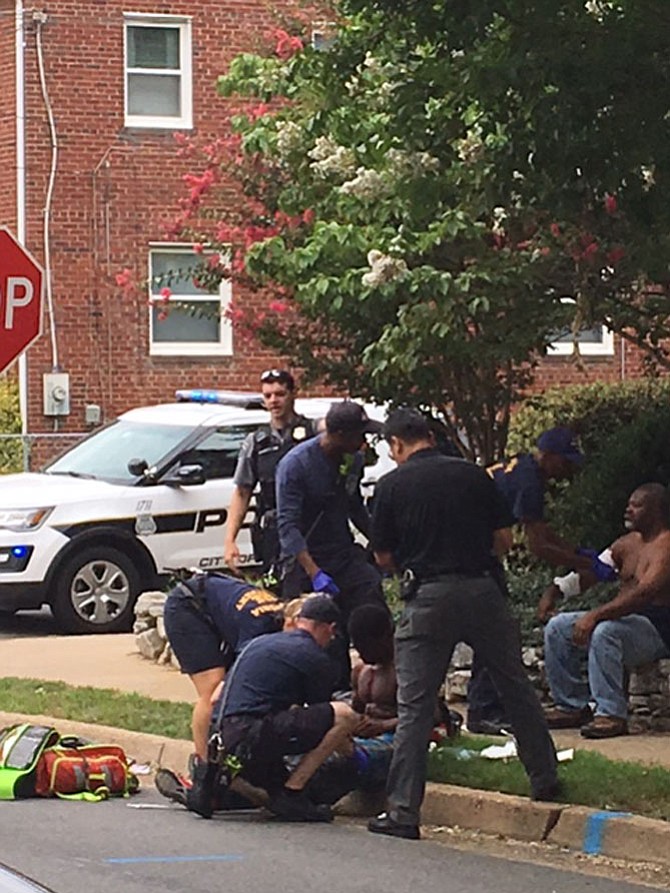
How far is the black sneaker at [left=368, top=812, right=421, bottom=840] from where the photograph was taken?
9.35 meters

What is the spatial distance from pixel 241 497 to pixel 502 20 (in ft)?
11.4

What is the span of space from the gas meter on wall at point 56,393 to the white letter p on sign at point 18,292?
13209 millimetres

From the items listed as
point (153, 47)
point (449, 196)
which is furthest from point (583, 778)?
point (153, 47)

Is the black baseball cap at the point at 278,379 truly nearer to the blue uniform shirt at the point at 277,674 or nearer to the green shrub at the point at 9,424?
the blue uniform shirt at the point at 277,674

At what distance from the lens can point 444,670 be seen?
372 inches

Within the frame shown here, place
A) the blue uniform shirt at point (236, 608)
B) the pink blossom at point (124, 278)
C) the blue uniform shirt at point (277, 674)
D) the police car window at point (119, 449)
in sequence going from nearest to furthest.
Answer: the blue uniform shirt at point (277, 674), the blue uniform shirt at point (236, 608), the police car window at point (119, 449), the pink blossom at point (124, 278)

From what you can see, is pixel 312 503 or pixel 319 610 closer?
pixel 319 610

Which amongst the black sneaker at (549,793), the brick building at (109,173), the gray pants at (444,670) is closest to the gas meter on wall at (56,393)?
the brick building at (109,173)

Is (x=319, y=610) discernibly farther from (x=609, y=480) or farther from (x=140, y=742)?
(x=609, y=480)

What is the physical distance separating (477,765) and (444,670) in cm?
97

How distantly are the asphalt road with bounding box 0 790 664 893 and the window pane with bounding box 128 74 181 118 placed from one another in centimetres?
1726

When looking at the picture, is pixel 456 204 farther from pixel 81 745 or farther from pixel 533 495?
pixel 81 745

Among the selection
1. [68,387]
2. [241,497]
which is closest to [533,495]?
[241,497]

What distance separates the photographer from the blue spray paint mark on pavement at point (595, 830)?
29.9 feet
